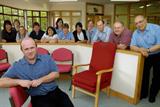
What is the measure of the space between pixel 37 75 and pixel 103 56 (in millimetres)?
1590

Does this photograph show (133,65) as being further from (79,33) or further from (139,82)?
(79,33)

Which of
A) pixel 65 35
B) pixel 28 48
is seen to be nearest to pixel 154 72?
pixel 28 48

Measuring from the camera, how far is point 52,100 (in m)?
2.13

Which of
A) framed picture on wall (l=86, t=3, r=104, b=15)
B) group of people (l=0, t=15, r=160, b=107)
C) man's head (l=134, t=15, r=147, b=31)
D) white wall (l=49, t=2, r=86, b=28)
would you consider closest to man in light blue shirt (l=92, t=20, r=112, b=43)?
group of people (l=0, t=15, r=160, b=107)

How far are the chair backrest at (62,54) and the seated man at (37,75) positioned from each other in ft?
6.85

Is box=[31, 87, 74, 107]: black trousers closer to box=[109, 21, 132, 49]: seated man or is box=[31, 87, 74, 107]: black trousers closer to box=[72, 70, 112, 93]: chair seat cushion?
box=[72, 70, 112, 93]: chair seat cushion

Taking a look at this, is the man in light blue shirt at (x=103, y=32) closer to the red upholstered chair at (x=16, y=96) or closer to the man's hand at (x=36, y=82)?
the man's hand at (x=36, y=82)

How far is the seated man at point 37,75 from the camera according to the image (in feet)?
6.66

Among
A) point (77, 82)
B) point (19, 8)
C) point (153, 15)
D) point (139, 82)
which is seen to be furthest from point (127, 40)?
point (153, 15)

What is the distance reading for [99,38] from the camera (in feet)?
13.5

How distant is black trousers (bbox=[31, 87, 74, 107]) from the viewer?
2.07m

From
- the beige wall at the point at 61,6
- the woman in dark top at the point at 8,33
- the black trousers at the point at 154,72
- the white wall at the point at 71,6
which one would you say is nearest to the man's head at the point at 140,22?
the black trousers at the point at 154,72

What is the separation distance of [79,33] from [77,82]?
2.08 metres

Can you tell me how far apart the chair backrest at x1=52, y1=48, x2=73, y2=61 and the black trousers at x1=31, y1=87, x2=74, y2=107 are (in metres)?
2.07
